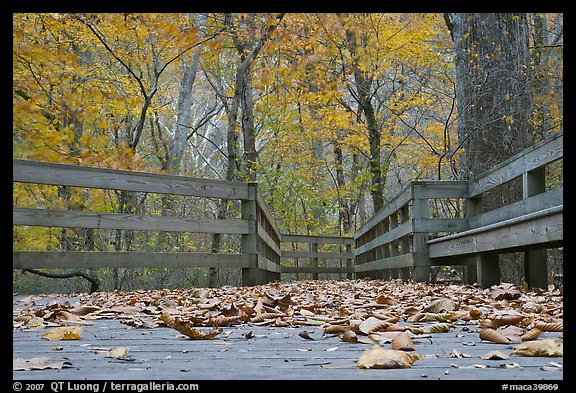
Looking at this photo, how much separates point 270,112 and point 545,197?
460 inches

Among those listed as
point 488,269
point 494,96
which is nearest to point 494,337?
point 488,269

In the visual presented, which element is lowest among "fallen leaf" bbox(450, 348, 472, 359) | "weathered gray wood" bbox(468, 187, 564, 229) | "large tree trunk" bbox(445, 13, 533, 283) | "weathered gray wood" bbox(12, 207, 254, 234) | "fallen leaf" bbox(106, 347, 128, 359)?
"fallen leaf" bbox(106, 347, 128, 359)

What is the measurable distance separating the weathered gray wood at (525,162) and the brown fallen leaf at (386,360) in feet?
10.6

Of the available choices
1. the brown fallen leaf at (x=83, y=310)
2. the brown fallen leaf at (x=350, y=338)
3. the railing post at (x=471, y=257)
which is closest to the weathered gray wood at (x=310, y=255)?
the railing post at (x=471, y=257)

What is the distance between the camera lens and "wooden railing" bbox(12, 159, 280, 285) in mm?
5695

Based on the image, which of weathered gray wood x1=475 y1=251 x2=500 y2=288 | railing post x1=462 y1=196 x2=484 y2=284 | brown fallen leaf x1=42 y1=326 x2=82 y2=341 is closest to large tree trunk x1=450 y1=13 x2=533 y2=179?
railing post x1=462 y1=196 x2=484 y2=284

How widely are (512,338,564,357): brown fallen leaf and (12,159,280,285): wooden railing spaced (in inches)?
193

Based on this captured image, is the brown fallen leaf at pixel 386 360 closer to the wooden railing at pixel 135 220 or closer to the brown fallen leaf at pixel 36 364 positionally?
the brown fallen leaf at pixel 36 364

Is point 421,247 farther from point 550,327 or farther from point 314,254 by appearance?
point 314,254

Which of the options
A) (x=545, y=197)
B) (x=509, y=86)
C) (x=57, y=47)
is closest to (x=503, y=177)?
(x=545, y=197)

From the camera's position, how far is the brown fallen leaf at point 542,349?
5.82 feet

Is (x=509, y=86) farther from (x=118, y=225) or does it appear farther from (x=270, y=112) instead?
(x=270, y=112)

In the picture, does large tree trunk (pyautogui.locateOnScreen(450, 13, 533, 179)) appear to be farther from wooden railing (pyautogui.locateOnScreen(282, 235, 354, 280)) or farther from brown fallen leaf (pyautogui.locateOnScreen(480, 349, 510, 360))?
brown fallen leaf (pyautogui.locateOnScreen(480, 349, 510, 360))

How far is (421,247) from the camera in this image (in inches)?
276
